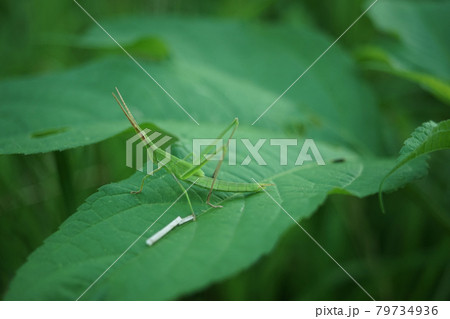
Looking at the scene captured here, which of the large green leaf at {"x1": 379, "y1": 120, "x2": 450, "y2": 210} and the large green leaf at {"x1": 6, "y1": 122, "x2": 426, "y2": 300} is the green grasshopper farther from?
the large green leaf at {"x1": 379, "y1": 120, "x2": 450, "y2": 210}

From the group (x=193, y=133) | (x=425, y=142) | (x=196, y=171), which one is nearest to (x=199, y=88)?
(x=193, y=133)

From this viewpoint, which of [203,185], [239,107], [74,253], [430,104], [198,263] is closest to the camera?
[198,263]

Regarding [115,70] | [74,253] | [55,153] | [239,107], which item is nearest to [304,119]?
[239,107]

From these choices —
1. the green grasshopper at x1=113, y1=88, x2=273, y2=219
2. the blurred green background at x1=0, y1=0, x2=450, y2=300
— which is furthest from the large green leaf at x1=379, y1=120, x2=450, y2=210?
the blurred green background at x1=0, y1=0, x2=450, y2=300

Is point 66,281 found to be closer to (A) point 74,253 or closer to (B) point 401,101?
(A) point 74,253

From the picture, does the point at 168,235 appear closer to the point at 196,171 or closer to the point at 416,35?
the point at 196,171

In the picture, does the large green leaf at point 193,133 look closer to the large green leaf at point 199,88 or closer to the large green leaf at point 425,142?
the large green leaf at point 199,88

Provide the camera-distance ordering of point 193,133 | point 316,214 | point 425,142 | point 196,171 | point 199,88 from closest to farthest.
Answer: point 425,142
point 196,171
point 193,133
point 199,88
point 316,214
